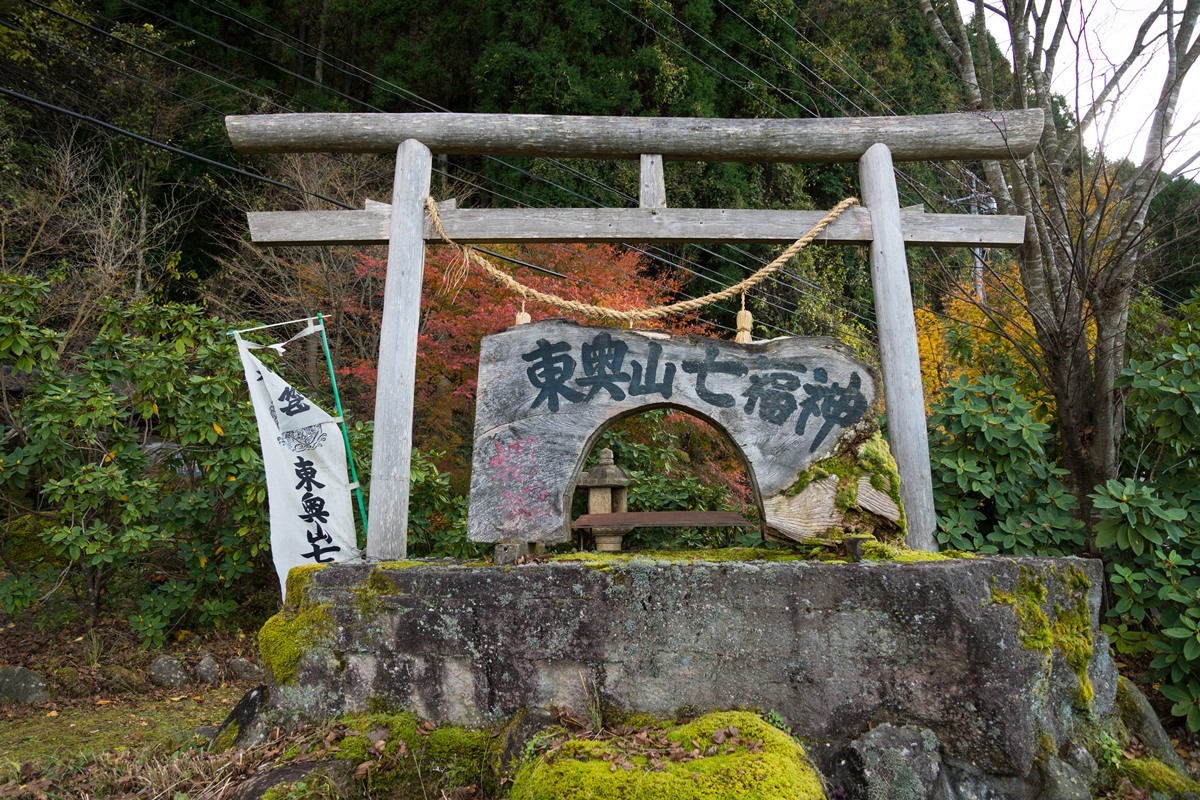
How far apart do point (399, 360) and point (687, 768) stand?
2819 millimetres

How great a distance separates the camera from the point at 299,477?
21.5 ft

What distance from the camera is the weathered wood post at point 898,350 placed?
460cm

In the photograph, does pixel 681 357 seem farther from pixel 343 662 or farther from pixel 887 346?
pixel 343 662

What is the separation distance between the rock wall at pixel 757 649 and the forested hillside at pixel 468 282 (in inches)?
49.9

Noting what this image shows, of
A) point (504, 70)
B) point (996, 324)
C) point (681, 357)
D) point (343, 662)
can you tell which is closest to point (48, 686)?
point (343, 662)

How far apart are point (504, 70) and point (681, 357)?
405 inches

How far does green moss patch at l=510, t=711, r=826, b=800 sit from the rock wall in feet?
1.27

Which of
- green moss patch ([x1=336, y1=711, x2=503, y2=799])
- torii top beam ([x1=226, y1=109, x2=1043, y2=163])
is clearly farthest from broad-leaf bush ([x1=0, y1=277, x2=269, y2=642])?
green moss patch ([x1=336, y1=711, x2=503, y2=799])

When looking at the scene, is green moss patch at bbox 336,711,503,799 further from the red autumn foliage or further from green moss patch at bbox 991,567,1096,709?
the red autumn foliage

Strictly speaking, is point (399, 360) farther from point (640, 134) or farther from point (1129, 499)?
point (1129, 499)

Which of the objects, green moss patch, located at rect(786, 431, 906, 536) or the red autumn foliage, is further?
the red autumn foliage

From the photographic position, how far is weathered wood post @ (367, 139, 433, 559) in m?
4.53

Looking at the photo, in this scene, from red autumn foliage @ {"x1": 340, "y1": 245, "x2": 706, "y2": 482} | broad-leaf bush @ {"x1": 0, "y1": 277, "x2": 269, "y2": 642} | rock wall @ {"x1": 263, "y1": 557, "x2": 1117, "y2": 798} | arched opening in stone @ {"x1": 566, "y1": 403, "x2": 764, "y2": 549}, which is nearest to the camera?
rock wall @ {"x1": 263, "y1": 557, "x2": 1117, "y2": 798}

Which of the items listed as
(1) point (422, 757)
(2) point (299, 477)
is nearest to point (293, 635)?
(1) point (422, 757)
